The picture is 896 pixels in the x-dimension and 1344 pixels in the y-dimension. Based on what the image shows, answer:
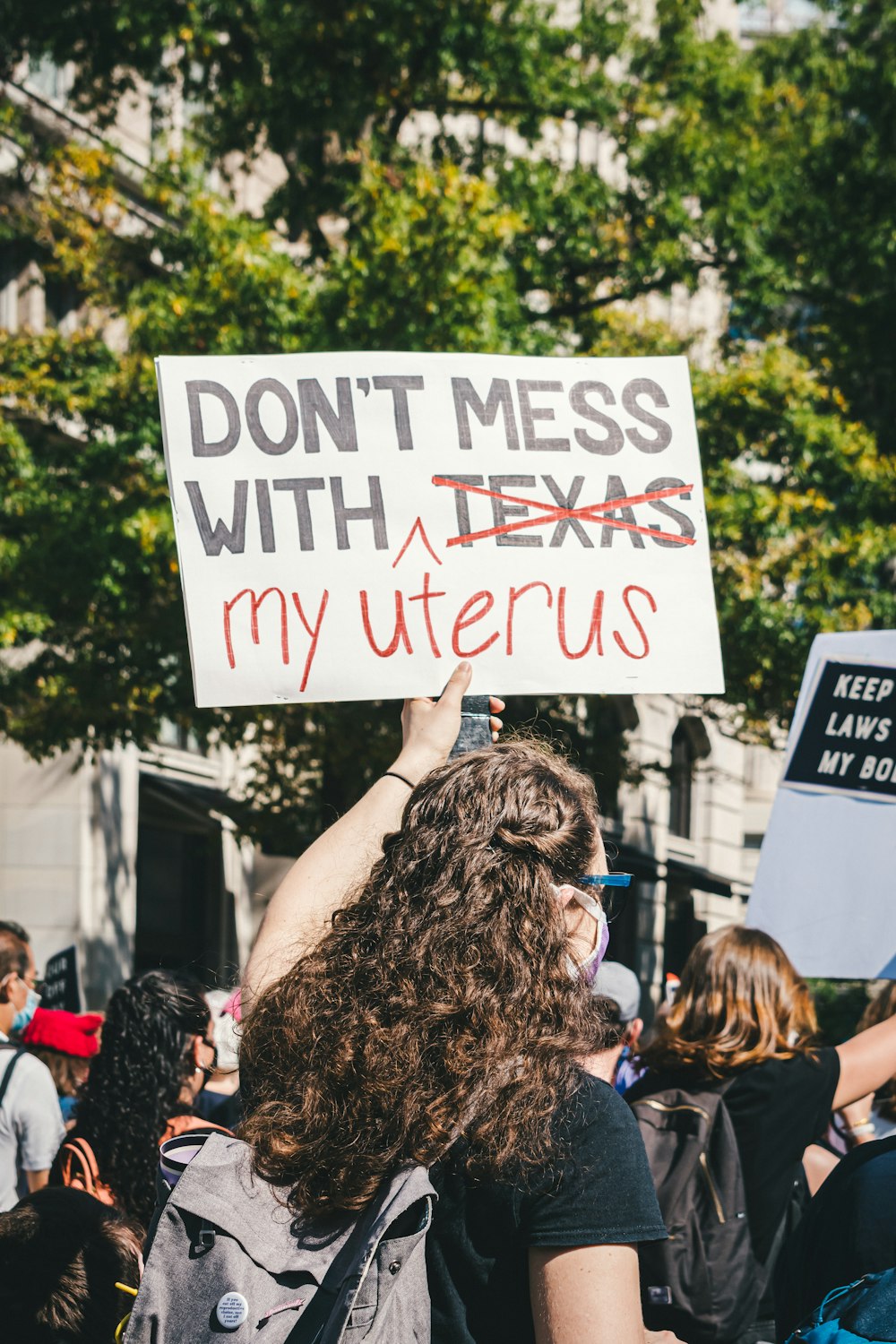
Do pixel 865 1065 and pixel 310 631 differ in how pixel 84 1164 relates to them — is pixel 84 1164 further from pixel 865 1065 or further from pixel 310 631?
pixel 865 1065

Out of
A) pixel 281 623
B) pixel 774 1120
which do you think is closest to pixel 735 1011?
pixel 774 1120

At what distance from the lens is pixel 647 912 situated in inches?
857

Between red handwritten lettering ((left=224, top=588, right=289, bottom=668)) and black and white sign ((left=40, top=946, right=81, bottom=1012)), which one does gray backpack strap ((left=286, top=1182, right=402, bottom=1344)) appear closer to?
red handwritten lettering ((left=224, top=588, right=289, bottom=668))

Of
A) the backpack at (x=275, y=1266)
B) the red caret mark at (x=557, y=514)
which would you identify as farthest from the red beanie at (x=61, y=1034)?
the backpack at (x=275, y=1266)

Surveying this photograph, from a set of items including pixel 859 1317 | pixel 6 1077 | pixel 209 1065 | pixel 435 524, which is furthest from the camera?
pixel 6 1077

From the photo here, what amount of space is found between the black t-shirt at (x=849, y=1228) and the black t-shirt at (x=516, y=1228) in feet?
2.19

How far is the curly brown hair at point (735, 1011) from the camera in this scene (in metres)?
3.51

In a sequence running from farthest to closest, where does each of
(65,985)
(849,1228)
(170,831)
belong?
(170,831) < (65,985) < (849,1228)

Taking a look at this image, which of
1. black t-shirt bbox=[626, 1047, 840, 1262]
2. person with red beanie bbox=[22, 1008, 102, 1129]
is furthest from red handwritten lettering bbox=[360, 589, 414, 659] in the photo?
person with red beanie bbox=[22, 1008, 102, 1129]

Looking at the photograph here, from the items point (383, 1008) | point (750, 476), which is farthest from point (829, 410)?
point (383, 1008)

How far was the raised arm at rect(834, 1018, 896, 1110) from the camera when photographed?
3369 millimetres

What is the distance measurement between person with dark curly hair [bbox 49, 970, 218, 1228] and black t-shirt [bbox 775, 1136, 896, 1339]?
151 centimetres

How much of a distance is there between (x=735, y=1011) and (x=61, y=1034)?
3153mm

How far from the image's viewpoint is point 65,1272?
246 centimetres
